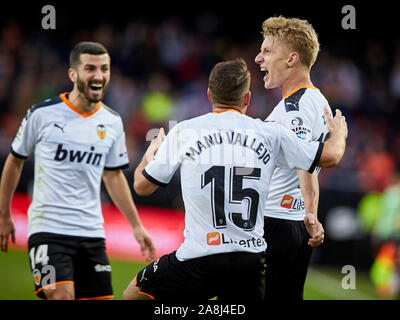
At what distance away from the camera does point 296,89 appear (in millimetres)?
4953

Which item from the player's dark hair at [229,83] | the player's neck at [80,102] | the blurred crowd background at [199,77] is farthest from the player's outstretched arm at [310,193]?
the blurred crowd background at [199,77]

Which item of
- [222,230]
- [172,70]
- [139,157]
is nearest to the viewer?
[222,230]

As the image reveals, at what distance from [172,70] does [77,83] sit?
32.8 feet

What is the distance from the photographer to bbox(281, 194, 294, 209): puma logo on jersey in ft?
16.2

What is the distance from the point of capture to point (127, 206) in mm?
5820

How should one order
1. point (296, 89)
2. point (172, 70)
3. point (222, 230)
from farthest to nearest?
point (172, 70)
point (296, 89)
point (222, 230)

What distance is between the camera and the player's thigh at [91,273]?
5.57 meters

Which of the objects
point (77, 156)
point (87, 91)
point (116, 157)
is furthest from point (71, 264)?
point (87, 91)

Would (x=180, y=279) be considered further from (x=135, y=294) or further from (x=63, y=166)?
(x=63, y=166)

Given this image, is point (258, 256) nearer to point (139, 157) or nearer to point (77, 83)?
point (77, 83)

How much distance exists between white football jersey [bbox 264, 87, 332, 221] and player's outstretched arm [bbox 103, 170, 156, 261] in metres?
1.23

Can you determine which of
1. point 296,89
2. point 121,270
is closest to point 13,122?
point 121,270

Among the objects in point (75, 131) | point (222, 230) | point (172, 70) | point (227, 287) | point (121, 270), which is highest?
point (172, 70)

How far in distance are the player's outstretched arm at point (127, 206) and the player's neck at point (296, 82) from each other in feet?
5.83
